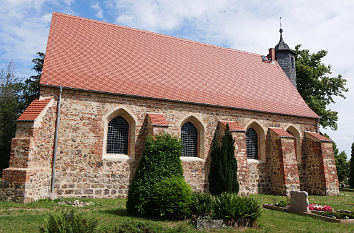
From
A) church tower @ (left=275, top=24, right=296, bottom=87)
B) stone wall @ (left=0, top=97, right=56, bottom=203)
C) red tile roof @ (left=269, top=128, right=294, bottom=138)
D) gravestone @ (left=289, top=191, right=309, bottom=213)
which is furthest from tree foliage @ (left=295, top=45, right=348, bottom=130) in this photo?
stone wall @ (left=0, top=97, right=56, bottom=203)

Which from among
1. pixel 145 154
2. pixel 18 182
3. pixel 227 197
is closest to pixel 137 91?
pixel 145 154

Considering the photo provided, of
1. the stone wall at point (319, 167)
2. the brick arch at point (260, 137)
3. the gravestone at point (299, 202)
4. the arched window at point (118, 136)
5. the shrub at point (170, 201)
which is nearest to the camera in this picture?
the shrub at point (170, 201)

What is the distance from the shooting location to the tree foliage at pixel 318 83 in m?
23.2

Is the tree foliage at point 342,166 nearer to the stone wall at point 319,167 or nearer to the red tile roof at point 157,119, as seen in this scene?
the stone wall at point 319,167

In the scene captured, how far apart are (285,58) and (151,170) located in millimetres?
17294

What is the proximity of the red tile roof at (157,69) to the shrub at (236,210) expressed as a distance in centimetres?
709

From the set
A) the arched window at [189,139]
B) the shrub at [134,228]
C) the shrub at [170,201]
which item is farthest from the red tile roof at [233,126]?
the shrub at [134,228]

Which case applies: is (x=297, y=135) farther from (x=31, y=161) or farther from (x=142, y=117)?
(x=31, y=161)

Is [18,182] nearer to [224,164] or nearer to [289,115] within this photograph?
[224,164]

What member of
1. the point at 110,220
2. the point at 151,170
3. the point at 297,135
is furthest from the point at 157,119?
the point at 297,135

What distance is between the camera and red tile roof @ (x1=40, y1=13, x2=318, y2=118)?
43.4ft

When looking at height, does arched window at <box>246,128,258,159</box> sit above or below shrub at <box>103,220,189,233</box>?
above

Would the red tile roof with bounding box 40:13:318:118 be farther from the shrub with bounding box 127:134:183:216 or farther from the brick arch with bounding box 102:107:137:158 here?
the shrub with bounding box 127:134:183:216

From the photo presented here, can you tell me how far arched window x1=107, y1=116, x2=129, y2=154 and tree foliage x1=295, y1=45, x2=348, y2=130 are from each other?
16898 mm
